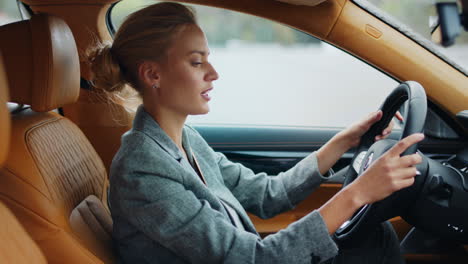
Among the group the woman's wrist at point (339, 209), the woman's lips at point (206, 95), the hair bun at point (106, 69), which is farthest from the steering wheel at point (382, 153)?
the hair bun at point (106, 69)

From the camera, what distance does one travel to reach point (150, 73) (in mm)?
1597

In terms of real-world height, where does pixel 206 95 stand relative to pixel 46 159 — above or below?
above

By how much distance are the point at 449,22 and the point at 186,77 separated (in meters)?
0.79

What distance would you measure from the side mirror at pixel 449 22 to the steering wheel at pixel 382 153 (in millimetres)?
496

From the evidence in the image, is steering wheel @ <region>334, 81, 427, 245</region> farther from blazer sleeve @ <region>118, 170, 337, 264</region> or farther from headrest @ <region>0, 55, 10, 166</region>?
headrest @ <region>0, 55, 10, 166</region>

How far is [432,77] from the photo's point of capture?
1780 millimetres

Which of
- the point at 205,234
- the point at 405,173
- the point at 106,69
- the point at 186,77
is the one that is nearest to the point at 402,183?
the point at 405,173

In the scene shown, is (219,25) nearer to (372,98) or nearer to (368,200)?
(368,200)

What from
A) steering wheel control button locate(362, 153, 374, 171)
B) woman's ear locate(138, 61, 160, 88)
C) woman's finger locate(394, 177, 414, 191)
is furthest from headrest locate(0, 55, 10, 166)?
steering wheel control button locate(362, 153, 374, 171)

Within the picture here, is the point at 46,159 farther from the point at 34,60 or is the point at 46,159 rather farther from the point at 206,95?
the point at 206,95

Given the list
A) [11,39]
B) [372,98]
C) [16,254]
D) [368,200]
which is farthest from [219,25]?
[372,98]

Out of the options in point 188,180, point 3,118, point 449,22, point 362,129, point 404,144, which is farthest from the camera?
point 362,129

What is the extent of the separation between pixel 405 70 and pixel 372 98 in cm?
243

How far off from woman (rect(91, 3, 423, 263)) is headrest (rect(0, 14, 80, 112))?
0.57ft
